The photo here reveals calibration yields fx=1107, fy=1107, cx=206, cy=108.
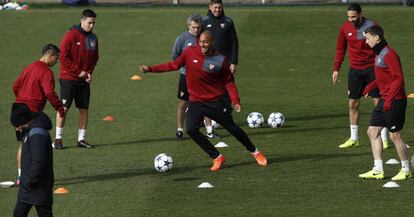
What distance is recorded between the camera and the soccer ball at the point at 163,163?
1741cm

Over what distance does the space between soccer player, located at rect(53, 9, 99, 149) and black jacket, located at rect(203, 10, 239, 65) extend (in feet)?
7.45

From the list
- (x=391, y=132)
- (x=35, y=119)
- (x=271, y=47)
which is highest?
(x=35, y=119)

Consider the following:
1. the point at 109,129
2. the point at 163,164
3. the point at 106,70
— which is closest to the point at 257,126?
the point at 109,129

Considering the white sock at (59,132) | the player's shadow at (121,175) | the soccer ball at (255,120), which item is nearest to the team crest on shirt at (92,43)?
the white sock at (59,132)

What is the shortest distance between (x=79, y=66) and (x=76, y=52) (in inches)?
10.6

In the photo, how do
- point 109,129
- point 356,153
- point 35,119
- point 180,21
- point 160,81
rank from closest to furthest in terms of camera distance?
point 35,119 → point 356,153 → point 109,129 → point 160,81 → point 180,21

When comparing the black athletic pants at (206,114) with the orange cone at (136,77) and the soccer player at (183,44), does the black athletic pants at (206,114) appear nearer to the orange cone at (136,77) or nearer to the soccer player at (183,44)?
the soccer player at (183,44)

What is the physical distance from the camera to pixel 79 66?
19.6 meters

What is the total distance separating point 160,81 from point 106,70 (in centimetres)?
197

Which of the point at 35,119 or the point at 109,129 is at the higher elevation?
the point at 35,119

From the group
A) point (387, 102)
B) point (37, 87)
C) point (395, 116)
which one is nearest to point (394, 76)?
point (387, 102)

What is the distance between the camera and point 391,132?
16.7 m

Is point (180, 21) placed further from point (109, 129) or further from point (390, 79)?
point (390, 79)

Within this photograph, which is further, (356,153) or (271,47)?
(271,47)
